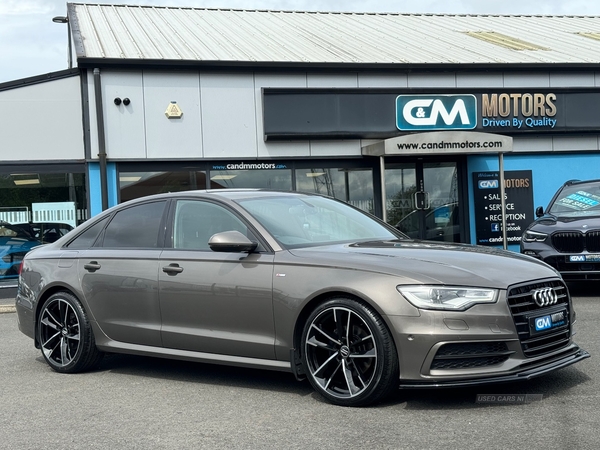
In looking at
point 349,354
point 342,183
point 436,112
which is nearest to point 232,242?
point 349,354

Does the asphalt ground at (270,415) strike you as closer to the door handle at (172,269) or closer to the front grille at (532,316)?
the front grille at (532,316)

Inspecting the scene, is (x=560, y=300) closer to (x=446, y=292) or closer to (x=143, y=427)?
(x=446, y=292)

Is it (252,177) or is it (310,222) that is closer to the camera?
(310,222)

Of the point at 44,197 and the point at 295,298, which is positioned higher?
the point at 44,197

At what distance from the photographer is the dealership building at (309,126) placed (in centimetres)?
1470

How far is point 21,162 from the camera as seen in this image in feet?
A: 47.2

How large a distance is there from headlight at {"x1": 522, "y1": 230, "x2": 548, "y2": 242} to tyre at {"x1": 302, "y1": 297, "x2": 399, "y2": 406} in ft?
22.4

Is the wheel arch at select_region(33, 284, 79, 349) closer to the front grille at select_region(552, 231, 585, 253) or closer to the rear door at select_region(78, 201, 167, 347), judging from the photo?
the rear door at select_region(78, 201, 167, 347)

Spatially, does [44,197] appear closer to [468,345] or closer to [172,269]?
[172,269]

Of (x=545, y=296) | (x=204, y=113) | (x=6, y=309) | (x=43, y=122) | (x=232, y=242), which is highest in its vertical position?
(x=204, y=113)

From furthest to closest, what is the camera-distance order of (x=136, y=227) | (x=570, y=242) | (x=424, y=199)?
(x=424, y=199) < (x=570, y=242) < (x=136, y=227)

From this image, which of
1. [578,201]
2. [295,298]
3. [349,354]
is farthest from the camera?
[578,201]

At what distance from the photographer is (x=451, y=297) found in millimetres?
4922

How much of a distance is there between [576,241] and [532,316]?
6381 mm
